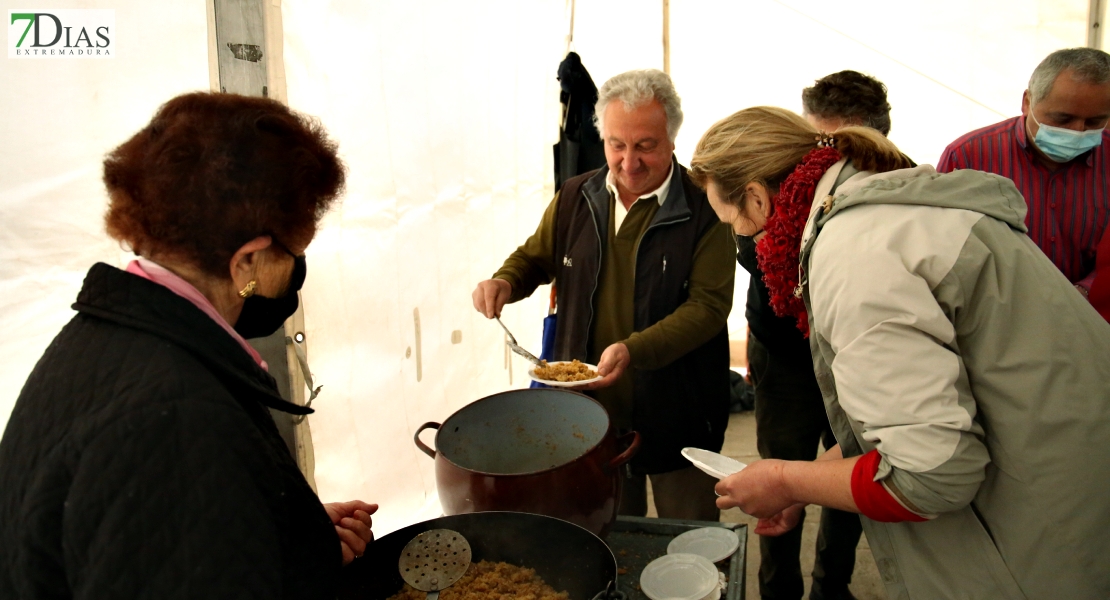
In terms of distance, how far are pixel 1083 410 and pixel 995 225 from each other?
30 centimetres

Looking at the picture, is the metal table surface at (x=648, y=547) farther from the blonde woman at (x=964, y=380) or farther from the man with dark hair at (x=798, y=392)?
the man with dark hair at (x=798, y=392)

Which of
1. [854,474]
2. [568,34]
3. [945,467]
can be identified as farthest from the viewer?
[568,34]

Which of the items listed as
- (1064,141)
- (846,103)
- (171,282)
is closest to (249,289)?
(171,282)

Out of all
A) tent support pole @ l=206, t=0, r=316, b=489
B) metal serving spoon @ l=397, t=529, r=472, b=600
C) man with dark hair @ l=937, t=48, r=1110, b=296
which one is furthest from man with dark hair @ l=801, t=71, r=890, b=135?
metal serving spoon @ l=397, t=529, r=472, b=600

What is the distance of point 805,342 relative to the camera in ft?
7.73

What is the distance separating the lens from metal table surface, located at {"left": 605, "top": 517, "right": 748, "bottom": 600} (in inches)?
56.4

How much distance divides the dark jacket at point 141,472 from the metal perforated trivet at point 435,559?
0.37 m

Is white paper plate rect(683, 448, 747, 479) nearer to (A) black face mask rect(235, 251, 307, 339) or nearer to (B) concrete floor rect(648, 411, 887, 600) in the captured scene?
(A) black face mask rect(235, 251, 307, 339)

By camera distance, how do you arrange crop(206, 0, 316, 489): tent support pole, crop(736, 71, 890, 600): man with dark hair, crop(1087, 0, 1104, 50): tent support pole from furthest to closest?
1. crop(1087, 0, 1104, 50): tent support pole
2. crop(736, 71, 890, 600): man with dark hair
3. crop(206, 0, 316, 489): tent support pole

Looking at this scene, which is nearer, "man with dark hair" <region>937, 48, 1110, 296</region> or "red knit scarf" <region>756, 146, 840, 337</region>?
"red knit scarf" <region>756, 146, 840, 337</region>

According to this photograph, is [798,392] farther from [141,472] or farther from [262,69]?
[141,472]

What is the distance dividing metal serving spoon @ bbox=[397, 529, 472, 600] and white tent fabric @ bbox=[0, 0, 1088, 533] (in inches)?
32.1

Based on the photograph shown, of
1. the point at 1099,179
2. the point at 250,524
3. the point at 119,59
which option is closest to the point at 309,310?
the point at 119,59

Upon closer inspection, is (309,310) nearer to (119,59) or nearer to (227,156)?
(119,59)
